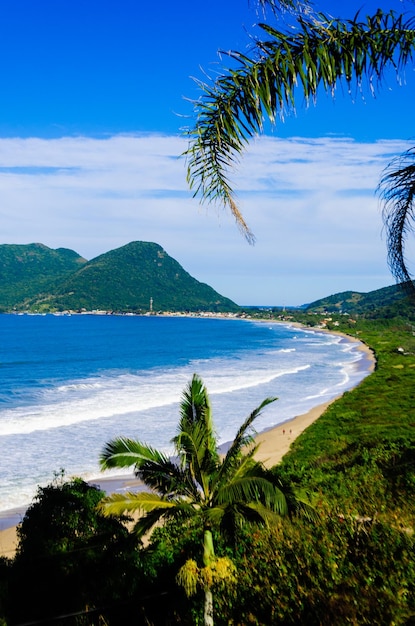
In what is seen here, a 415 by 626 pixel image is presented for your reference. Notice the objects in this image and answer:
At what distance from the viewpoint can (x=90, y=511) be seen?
1380 centimetres

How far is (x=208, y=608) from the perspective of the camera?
8617 mm

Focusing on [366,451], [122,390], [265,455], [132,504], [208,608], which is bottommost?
[265,455]

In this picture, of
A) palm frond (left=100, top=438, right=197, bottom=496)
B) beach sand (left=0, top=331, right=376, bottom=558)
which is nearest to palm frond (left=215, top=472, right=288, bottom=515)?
palm frond (left=100, top=438, right=197, bottom=496)

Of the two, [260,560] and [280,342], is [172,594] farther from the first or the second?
[280,342]

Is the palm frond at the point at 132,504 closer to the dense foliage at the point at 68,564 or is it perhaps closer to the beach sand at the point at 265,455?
the dense foliage at the point at 68,564

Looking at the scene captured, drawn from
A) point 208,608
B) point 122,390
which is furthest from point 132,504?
point 122,390

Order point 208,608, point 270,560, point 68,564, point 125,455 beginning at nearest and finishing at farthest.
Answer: point 270,560
point 208,608
point 125,455
point 68,564

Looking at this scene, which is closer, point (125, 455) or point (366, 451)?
point (125, 455)

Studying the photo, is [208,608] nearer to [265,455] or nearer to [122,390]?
[265,455]

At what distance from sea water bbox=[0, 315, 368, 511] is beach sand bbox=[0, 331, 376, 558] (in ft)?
4.06

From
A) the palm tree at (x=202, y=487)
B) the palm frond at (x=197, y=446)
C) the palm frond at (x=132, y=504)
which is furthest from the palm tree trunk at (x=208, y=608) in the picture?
the palm frond at (x=197, y=446)

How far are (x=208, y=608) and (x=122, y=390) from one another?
42.3 meters

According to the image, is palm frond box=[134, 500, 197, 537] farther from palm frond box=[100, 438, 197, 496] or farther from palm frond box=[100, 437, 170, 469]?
palm frond box=[100, 437, 170, 469]

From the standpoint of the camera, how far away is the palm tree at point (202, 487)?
9234 mm
